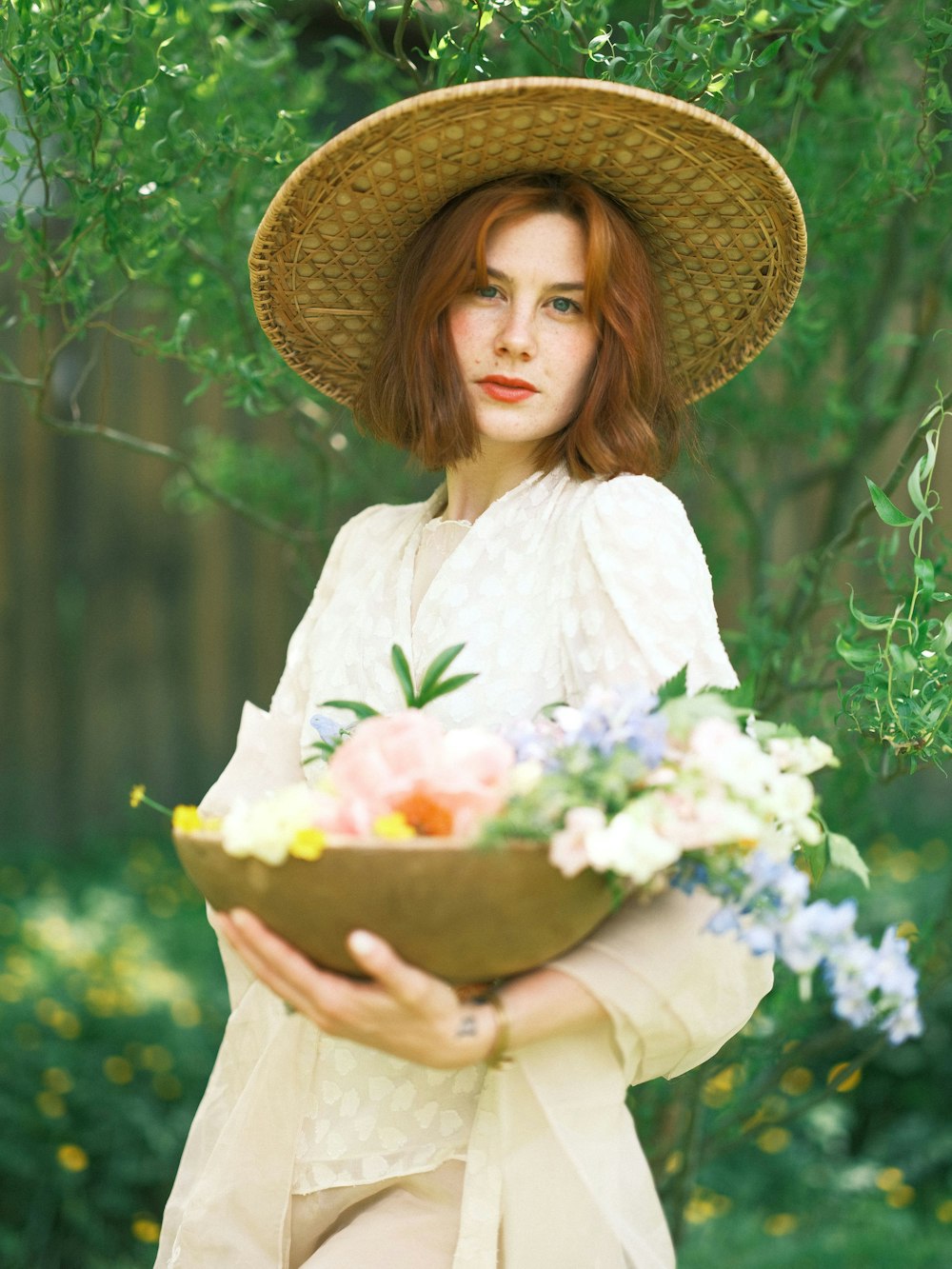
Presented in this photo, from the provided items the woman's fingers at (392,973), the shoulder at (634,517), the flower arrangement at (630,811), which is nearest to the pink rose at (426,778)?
the flower arrangement at (630,811)

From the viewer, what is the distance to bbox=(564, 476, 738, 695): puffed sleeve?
1.51m

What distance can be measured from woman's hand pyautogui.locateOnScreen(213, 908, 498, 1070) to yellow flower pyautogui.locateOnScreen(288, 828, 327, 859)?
0.12 m

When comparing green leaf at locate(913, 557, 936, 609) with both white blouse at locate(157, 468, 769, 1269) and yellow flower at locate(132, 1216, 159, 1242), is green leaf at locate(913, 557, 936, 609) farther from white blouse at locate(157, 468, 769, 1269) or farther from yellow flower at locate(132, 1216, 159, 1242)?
yellow flower at locate(132, 1216, 159, 1242)

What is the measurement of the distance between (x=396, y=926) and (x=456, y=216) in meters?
0.97

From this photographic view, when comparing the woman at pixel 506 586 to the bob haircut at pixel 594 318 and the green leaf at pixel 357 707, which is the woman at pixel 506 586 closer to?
the bob haircut at pixel 594 318

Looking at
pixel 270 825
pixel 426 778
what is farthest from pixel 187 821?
pixel 426 778

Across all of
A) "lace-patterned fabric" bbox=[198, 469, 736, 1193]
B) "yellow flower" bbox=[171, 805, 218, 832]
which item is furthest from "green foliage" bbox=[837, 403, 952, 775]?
→ "yellow flower" bbox=[171, 805, 218, 832]

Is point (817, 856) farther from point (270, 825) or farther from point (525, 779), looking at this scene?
point (270, 825)

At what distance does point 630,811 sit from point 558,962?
0.27 meters

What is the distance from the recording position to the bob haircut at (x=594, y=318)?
173 centimetres

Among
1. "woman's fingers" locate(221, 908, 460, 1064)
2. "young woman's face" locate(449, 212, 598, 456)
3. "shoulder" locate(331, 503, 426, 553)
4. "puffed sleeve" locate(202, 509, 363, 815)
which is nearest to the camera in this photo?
"woman's fingers" locate(221, 908, 460, 1064)

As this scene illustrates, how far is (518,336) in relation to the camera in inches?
67.1

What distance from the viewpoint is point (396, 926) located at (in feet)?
3.89

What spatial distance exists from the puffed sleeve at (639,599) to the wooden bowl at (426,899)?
33cm
